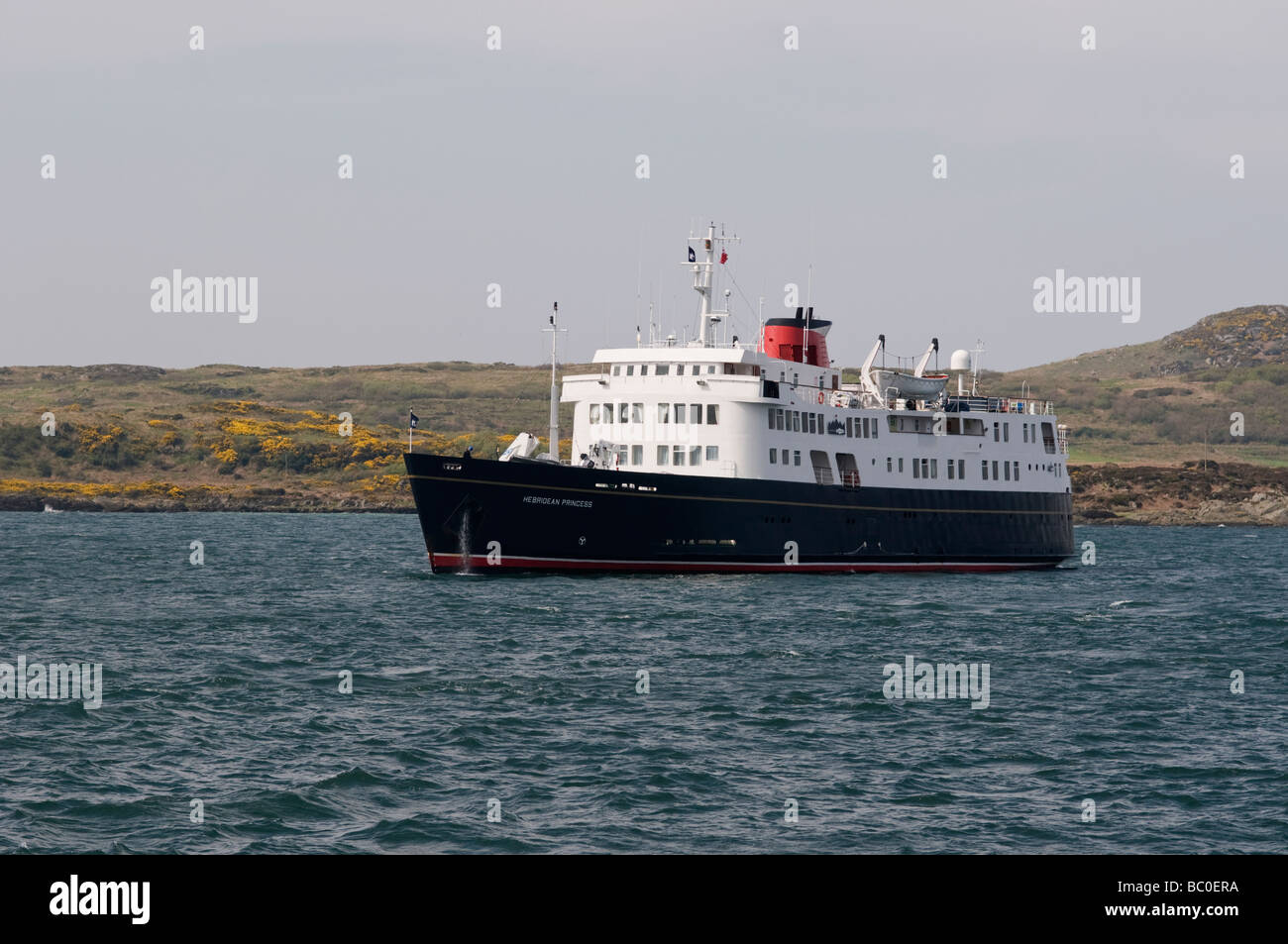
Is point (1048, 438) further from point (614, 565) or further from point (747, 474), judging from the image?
point (614, 565)

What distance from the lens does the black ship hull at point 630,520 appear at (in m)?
48.1

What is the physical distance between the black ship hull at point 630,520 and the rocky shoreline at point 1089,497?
91.9 m

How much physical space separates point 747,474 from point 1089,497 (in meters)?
108

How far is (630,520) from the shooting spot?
4962 centimetres

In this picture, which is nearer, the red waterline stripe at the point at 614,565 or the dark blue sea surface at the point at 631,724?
the dark blue sea surface at the point at 631,724

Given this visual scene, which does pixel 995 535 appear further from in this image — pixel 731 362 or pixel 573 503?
pixel 573 503

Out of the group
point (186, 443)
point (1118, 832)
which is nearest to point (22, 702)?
point (1118, 832)

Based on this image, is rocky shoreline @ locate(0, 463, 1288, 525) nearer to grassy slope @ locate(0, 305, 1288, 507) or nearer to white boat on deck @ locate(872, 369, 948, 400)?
grassy slope @ locate(0, 305, 1288, 507)

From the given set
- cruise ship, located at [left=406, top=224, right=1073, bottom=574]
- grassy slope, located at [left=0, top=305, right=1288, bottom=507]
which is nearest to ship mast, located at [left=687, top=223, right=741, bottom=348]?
cruise ship, located at [left=406, top=224, right=1073, bottom=574]

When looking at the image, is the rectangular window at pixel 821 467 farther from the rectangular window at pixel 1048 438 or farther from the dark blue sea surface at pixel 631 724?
the rectangular window at pixel 1048 438

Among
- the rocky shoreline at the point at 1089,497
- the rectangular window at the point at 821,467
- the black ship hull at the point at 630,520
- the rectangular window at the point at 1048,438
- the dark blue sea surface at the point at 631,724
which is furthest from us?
the rocky shoreline at the point at 1089,497

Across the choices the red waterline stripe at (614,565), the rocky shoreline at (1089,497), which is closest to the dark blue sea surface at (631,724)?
the red waterline stripe at (614,565)

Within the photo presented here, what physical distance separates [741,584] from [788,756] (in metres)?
26.9

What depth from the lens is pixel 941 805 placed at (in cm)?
1892
